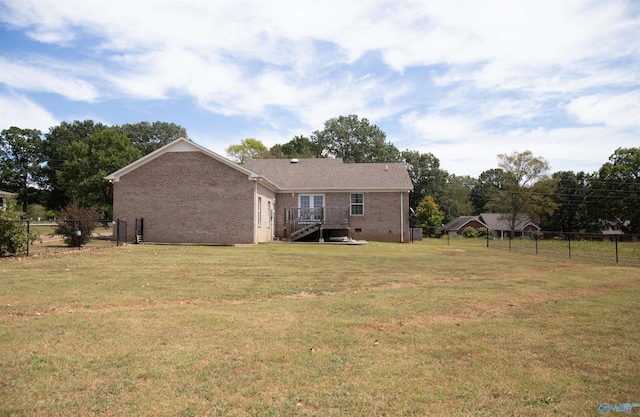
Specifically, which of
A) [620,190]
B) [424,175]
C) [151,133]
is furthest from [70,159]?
[620,190]

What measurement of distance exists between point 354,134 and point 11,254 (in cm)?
5467

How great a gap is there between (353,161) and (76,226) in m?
46.7

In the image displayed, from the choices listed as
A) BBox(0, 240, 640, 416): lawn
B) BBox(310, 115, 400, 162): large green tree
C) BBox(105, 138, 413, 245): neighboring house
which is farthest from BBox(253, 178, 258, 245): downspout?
BBox(310, 115, 400, 162): large green tree

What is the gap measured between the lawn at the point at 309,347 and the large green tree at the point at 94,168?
1776 inches

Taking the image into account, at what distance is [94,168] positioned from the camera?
170 feet

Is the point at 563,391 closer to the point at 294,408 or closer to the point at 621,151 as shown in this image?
the point at 294,408

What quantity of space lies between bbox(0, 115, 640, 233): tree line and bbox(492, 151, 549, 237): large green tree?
0.13 metres

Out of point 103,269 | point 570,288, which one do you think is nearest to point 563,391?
point 570,288

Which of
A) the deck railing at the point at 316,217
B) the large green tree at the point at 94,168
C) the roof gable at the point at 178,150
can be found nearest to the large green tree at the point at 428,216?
the deck railing at the point at 316,217

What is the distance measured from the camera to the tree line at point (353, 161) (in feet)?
174

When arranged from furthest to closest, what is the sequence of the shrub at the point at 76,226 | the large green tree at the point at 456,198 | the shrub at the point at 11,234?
1. the large green tree at the point at 456,198
2. the shrub at the point at 76,226
3. the shrub at the point at 11,234

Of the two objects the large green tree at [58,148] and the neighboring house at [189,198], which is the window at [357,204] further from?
the large green tree at [58,148]

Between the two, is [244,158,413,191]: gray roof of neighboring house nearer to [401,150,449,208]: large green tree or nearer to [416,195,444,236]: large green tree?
[416,195,444,236]: large green tree

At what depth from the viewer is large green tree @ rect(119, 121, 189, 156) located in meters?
75.2
